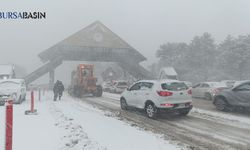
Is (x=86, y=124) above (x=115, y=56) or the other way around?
the other way around

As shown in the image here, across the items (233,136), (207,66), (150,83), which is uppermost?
(207,66)

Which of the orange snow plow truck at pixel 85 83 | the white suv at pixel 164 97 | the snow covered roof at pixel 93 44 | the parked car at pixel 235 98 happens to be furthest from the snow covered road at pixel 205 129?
the snow covered roof at pixel 93 44

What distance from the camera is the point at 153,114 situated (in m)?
13.2

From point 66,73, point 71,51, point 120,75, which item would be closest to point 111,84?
point 71,51

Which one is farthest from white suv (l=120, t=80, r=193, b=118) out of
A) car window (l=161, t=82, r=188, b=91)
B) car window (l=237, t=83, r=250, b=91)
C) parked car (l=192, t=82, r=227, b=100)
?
parked car (l=192, t=82, r=227, b=100)

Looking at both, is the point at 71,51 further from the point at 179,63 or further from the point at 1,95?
the point at 1,95

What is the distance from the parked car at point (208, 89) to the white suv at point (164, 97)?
10.5 m

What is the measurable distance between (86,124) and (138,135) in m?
2.49

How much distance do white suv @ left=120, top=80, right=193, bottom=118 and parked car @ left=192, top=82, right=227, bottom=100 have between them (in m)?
10.5

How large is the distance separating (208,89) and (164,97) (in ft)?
40.7

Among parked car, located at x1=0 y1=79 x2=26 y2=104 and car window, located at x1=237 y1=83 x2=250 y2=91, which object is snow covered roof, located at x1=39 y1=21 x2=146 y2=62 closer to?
parked car, located at x1=0 y1=79 x2=26 y2=104

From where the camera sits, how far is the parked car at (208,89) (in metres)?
23.5

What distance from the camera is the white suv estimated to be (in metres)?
12.9

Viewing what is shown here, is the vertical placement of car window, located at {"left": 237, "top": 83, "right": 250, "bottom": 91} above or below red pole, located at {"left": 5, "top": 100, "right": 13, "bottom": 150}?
above
